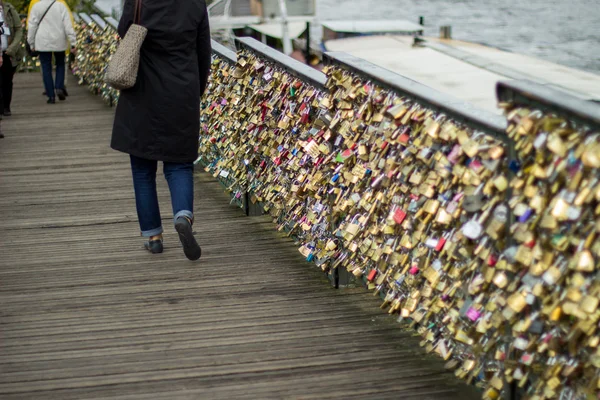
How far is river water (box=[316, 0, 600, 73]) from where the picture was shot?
69.9 m

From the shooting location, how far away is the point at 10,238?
255 inches

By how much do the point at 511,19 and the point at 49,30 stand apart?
76.8 m

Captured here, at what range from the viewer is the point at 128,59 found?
17.5 ft

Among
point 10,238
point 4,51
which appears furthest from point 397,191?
point 4,51

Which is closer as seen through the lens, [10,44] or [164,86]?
[164,86]

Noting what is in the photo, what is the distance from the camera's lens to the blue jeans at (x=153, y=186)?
5.71 metres

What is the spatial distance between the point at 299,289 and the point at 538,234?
2227mm

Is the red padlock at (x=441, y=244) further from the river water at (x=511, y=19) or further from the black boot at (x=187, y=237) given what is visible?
the river water at (x=511, y=19)

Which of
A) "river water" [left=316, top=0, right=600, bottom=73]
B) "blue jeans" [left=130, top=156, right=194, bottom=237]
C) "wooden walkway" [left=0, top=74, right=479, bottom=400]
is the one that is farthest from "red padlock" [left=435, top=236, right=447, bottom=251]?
"river water" [left=316, top=0, right=600, bottom=73]

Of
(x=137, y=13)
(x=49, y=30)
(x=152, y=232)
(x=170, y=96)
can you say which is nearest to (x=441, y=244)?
(x=170, y=96)

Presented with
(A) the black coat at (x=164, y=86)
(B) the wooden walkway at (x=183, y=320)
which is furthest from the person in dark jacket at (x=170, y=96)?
(B) the wooden walkway at (x=183, y=320)

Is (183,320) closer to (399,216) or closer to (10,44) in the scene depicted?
(399,216)

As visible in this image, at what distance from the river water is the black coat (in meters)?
58.6

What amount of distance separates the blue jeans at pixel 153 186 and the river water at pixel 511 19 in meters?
58.5
